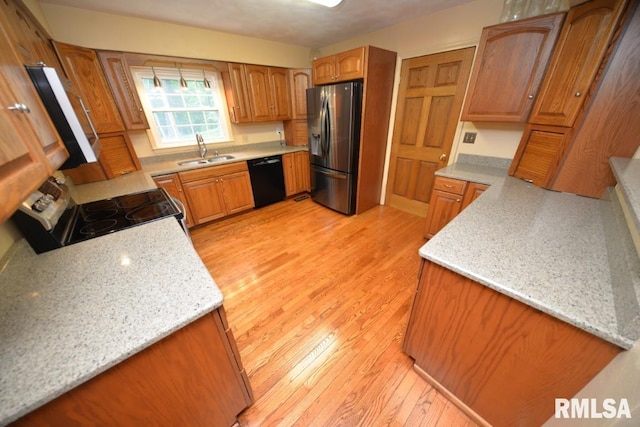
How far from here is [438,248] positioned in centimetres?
100

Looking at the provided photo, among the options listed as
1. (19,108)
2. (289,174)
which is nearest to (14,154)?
(19,108)

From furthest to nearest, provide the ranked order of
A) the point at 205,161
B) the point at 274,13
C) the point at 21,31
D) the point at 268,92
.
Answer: the point at 268,92
the point at 205,161
the point at 274,13
the point at 21,31

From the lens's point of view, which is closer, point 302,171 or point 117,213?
point 117,213

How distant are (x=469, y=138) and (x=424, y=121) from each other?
55cm

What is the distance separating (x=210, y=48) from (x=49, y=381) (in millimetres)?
A: 3343

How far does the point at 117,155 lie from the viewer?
7.74ft

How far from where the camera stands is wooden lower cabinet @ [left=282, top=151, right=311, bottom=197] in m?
3.41

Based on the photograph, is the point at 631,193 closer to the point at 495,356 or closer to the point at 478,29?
the point at 495,356

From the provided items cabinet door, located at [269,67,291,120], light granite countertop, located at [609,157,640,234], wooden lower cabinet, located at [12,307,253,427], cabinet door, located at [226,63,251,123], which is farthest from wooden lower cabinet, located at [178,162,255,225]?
light granite countertop, located at [609,157,640,234]

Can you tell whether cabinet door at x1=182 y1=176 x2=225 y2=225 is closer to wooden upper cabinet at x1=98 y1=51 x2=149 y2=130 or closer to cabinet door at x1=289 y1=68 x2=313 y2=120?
wooden upper cabinet at x1=98 y1=51 x2=149 y2=130

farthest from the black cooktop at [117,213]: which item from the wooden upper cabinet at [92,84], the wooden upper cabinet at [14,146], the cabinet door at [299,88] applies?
the cabinet door at [299,88]

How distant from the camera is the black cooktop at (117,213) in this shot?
50.3 inches

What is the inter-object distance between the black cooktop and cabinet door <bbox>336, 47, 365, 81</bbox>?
2.30 metres

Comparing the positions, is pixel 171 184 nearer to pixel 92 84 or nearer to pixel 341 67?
pixel 92 84
